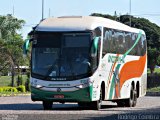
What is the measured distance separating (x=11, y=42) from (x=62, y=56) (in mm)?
53712

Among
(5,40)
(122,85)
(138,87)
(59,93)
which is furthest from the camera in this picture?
(5,40)

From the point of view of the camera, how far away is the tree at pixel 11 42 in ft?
242

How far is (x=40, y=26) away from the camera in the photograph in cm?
2678

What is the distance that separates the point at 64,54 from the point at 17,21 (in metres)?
61.6

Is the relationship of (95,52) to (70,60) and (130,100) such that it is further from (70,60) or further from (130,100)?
(130,100)

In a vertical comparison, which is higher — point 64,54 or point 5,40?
point 64,54

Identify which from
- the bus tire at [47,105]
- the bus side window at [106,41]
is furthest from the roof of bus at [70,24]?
the bus tire at [47,105]

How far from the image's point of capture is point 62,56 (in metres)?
26.1

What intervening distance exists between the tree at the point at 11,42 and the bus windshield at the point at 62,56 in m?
46.2

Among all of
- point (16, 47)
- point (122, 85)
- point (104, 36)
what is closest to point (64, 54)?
point (104, 36)

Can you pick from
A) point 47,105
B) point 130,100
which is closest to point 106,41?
point 47,105

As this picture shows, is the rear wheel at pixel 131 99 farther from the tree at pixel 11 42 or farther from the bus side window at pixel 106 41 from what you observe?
the tree at pixel 11 42

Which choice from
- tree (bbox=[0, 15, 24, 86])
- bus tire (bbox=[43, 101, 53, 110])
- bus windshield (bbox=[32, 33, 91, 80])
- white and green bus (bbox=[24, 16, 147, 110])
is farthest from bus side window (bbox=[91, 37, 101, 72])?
tree (bbox=[0, 15, 24, 86])

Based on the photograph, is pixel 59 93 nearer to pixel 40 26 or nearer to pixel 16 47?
pixel 40 26
